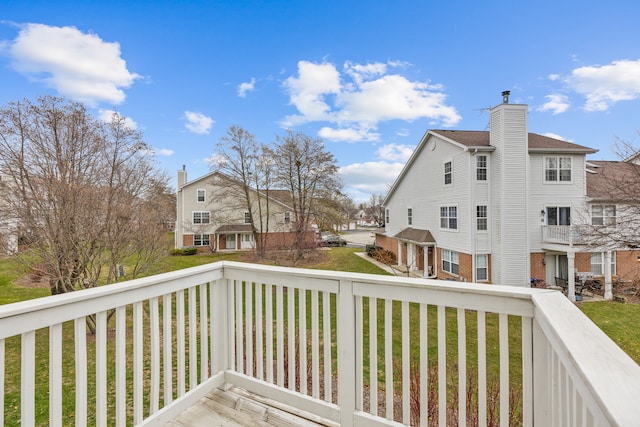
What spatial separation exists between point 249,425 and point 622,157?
449 inches

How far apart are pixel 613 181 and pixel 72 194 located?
50.1 feet

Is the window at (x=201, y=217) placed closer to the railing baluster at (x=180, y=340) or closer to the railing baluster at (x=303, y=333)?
the railing baluster at (x=180, y=340)

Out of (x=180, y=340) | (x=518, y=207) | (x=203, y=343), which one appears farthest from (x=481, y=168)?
(x=180, y=340)

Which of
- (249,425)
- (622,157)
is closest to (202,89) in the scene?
(249,425)

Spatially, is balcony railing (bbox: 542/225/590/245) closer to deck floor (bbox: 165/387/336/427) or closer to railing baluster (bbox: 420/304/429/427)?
railing baluster (bbox: 420/304/429/427)

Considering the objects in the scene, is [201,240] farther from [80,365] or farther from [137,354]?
[80,365]

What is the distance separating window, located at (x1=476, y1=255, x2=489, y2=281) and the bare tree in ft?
28.4

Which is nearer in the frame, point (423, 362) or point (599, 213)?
point (423, 362)

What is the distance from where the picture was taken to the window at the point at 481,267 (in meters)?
12.7

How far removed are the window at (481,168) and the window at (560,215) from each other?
3249 millimetres

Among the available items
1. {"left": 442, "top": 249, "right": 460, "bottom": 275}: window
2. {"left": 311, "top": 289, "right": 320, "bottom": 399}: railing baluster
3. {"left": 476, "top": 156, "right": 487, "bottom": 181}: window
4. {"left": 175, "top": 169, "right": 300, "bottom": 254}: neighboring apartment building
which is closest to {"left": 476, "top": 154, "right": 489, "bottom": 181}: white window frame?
{"left": 476, "top": 156, "right": 487, "bottom": 181}: window

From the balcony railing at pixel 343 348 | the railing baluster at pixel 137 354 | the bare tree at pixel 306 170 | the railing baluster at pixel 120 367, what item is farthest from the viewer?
the bare tree at pixel 306 170

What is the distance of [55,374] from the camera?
150 cm

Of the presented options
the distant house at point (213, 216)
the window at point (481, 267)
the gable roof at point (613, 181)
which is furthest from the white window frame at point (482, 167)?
the distant house at point (213, 216)
